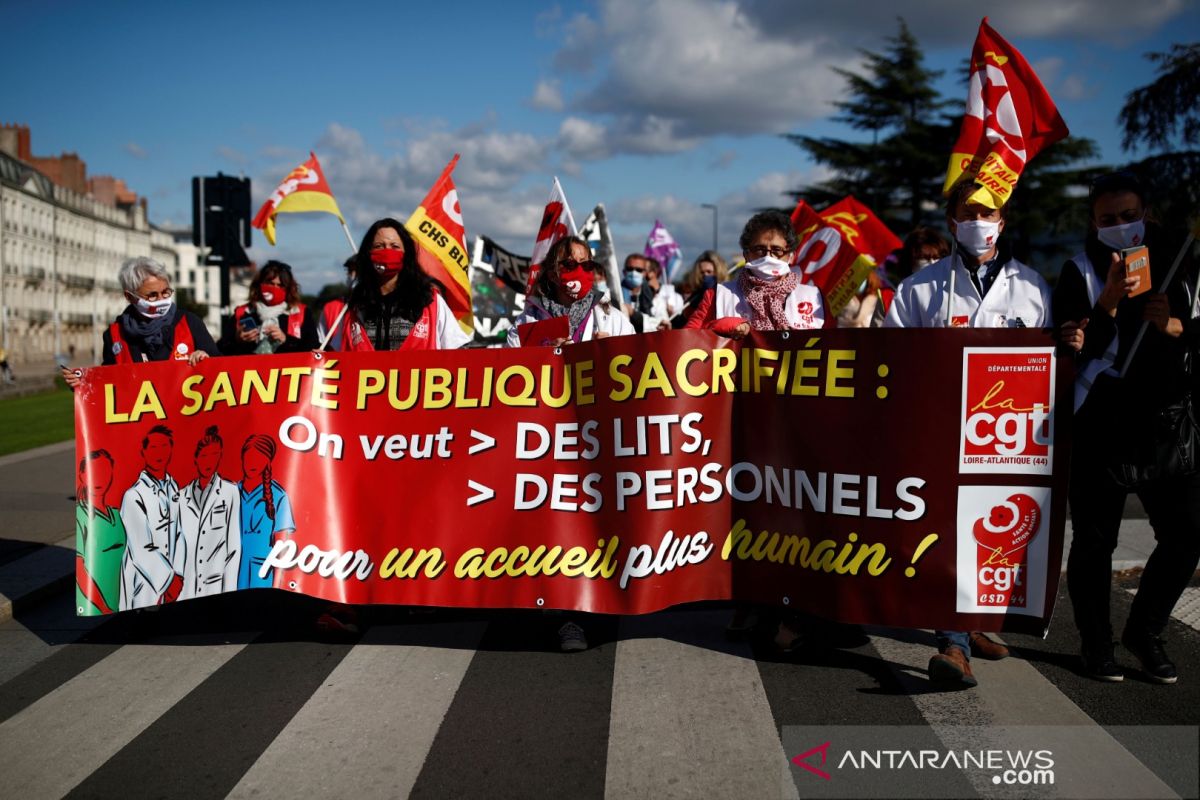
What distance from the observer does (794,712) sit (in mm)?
4016

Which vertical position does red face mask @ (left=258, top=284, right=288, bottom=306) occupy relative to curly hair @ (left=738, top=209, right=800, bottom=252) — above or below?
below

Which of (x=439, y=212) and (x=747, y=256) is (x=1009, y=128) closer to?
(x=747, y=256)

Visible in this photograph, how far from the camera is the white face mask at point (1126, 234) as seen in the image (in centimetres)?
418

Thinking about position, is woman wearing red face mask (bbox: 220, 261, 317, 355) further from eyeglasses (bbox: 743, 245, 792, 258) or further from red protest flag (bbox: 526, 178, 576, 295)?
eyeglasses (bbox: 743, 245, 792, 258)

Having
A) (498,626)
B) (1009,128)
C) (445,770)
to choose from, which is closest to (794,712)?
(445,770)

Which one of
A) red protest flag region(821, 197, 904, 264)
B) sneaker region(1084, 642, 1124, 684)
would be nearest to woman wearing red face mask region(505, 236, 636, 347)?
sneaker region(1084, 642, 1124, 684)

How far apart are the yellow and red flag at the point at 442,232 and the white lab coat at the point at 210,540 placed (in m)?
3.17

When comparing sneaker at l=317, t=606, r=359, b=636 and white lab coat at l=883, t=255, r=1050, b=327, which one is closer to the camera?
white lab coat at l=883, t=255, r=1050, b=327

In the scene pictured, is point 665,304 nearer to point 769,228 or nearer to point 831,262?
point 831,262

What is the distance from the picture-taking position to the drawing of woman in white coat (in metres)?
4.96

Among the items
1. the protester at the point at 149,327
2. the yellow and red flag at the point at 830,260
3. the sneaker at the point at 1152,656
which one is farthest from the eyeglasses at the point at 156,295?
the yellow and red flag at the point at 830,260

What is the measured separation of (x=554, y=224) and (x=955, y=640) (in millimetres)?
3796

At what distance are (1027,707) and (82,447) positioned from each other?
4527 millimetres

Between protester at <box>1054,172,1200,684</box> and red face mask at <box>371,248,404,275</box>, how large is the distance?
10.5 feet
